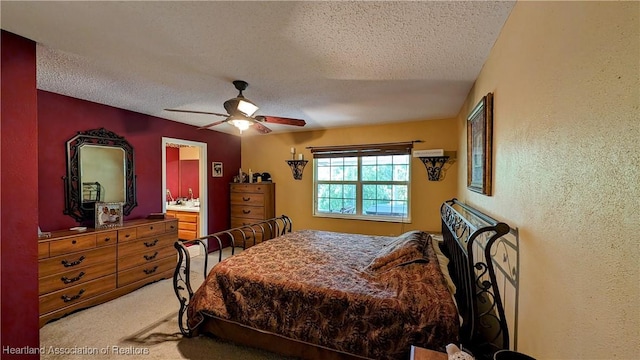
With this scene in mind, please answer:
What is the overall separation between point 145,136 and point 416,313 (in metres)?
4.05

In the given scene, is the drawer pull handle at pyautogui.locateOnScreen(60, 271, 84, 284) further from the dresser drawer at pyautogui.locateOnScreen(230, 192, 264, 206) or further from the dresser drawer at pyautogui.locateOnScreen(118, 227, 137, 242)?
the dresser drawer at pyautogui.locateOnScreen(230, 192, 264, 206)

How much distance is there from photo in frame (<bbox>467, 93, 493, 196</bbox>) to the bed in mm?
283

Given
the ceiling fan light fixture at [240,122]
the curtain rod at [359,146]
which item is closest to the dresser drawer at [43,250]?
the ceiling fan light fixture at [240,122]

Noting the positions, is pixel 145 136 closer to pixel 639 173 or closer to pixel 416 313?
pixel 416 313

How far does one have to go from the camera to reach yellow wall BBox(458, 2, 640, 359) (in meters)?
0.62

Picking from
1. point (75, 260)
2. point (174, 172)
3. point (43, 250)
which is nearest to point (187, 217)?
point (174, 172)

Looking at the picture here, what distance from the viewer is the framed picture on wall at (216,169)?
4891 mm

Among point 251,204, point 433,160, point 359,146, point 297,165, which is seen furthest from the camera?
point 251,204

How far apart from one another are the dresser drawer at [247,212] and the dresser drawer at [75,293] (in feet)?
7.48

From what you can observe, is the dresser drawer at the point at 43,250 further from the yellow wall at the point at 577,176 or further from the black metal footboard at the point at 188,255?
the yellow wall at the point at 577,176

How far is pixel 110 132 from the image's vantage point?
10.9 ft

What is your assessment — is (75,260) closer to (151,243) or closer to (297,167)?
(151,243)

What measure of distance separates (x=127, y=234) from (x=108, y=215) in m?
0.34

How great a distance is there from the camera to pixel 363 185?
4.54m
